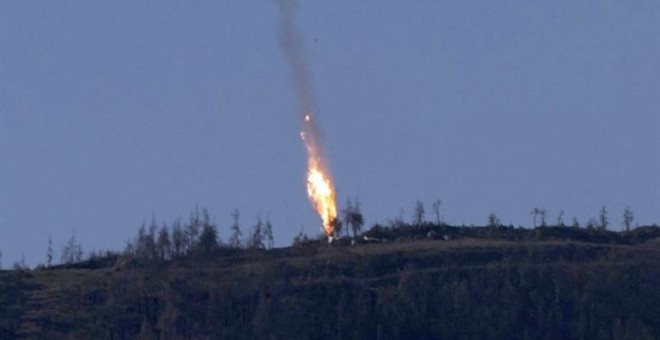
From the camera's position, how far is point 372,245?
121 meters

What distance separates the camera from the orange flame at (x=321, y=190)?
12738cm

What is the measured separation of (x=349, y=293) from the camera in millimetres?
112312

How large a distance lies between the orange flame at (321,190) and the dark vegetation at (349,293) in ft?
24.3

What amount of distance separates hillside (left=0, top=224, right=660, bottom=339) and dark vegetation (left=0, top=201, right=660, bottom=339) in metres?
0.07

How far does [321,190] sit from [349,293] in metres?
17.2

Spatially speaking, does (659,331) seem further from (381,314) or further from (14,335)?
(14,335)

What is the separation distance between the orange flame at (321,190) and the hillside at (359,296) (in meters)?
8.79

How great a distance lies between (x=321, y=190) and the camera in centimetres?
12888

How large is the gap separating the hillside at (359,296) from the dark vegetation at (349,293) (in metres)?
0.07

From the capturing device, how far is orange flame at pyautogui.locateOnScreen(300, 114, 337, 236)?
418 ft

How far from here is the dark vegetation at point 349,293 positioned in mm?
109812

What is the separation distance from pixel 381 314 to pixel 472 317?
12.6 feet

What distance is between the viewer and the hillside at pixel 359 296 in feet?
360

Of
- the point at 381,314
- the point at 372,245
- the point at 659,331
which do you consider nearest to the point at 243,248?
the point at 372,245
